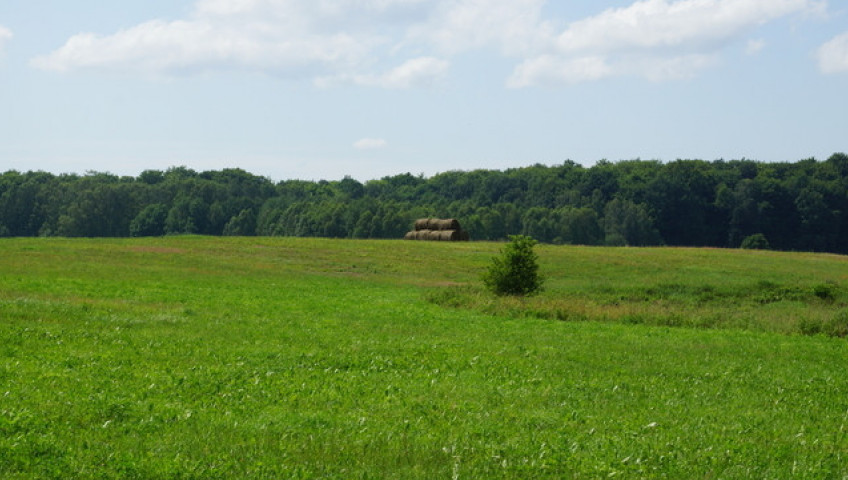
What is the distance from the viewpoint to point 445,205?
179 m

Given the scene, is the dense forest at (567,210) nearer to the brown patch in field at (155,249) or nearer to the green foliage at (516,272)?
the brown patch in field at (155,249)

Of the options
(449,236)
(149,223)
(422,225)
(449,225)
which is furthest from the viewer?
(149,223)

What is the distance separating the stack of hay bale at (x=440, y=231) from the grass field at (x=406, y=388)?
51.9 metres

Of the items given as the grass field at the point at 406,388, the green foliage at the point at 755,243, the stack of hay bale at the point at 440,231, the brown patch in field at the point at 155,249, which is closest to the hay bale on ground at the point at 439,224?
the stack of hay bale at the point at 440,231

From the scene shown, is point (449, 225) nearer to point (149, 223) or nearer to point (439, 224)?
point (439, 224)

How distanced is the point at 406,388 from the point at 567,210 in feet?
471

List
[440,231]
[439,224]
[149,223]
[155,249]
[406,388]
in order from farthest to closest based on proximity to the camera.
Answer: [149,223] → [439,224] → [440,231] → [155,249] → [406,388]

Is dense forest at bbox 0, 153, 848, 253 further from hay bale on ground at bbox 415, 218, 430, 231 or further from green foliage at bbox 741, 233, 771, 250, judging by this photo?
hay bale on ground at bbox 415, 218, 430, 231

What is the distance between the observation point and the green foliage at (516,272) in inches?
1489

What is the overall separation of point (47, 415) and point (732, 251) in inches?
2837

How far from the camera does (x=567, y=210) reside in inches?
6147

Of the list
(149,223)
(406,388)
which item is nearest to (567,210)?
(149,223)

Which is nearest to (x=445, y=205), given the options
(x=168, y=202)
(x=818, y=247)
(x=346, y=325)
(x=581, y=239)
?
(x=581, y=239)

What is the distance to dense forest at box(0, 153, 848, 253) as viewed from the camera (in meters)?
149
